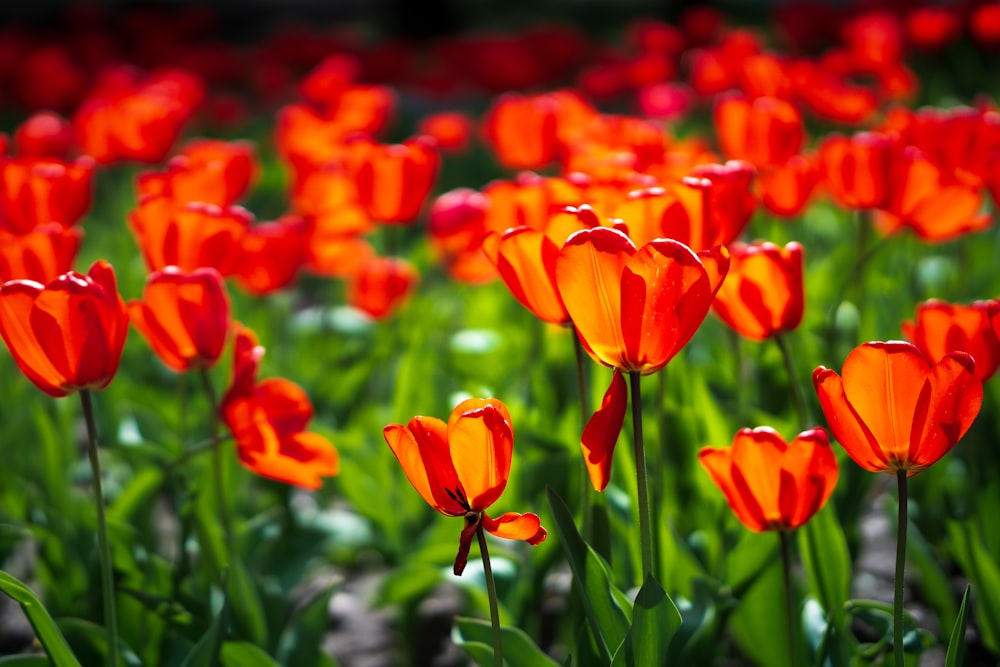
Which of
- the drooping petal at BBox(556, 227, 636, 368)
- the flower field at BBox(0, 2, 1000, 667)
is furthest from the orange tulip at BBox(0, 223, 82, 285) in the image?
the drooping petal at BBox(556, 227, 636, 368)

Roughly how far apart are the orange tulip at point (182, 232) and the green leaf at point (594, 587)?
Result: 753mm

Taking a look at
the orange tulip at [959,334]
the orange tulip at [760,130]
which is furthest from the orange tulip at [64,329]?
the orange tulip at [760,130]

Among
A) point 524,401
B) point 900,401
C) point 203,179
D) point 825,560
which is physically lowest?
point 524,401

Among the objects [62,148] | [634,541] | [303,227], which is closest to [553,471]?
[634,541]

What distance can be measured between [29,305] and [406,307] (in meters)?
1.69

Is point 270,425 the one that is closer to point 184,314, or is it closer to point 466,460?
point 184,314

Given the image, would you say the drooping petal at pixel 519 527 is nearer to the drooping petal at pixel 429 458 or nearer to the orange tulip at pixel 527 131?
the drooping petal at pixel 429 458

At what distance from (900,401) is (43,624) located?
942mm

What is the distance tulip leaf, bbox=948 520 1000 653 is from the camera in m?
1.67

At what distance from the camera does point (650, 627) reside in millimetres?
1226

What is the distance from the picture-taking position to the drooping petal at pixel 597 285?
1132 millimetres

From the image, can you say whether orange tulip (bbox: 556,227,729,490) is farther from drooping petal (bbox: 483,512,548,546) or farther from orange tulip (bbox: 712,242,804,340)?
orange tulip (bbox: 712,242,804,340)

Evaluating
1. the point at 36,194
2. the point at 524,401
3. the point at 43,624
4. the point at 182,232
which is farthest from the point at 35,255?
the point at 524,401

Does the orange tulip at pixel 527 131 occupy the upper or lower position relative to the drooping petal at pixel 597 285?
lower
